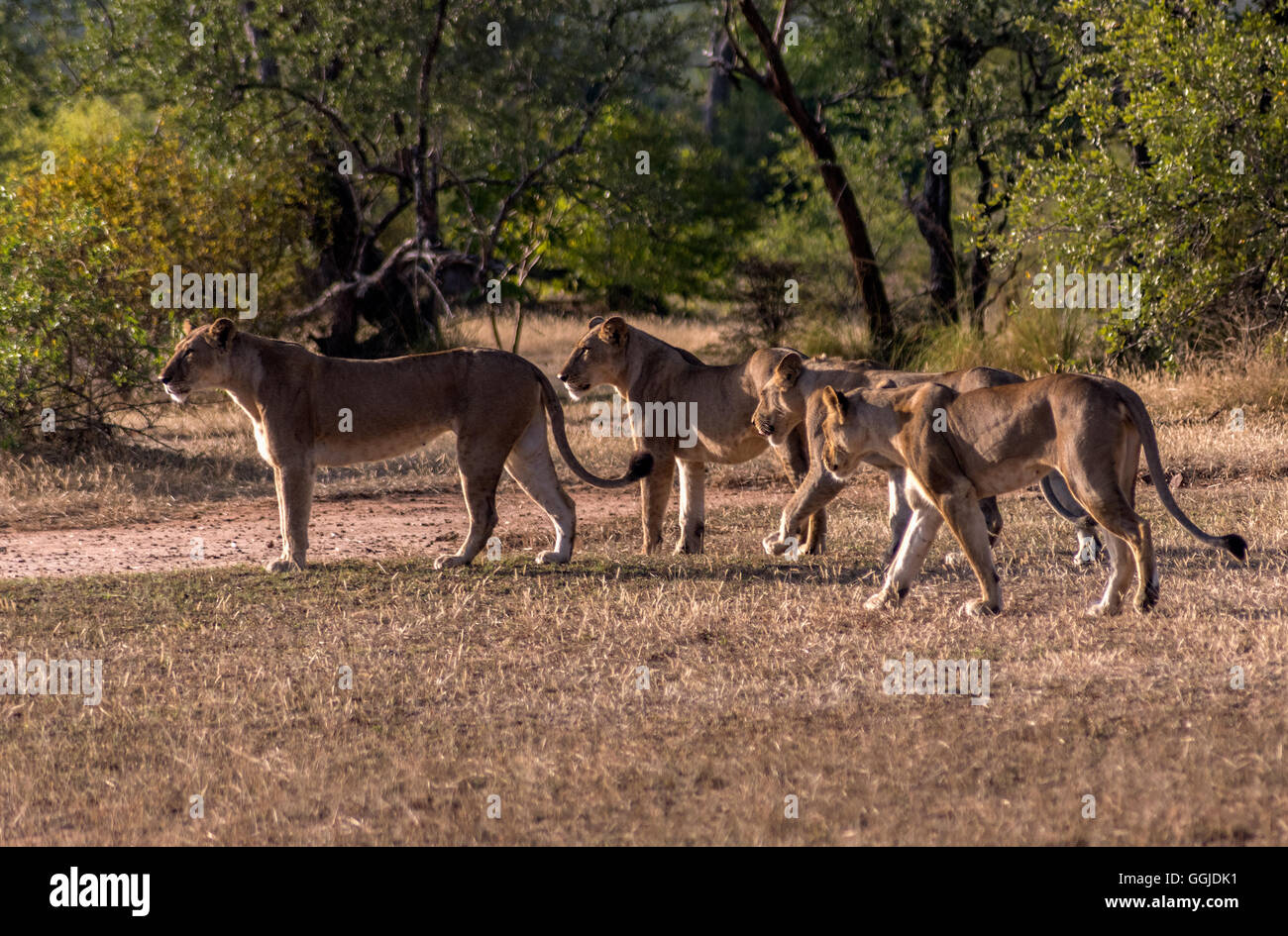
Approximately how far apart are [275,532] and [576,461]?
121 inches

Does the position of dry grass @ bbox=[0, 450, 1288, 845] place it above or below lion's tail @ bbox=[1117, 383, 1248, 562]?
below

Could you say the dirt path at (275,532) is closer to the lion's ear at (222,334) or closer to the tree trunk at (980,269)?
the lion's ear at (222,334)

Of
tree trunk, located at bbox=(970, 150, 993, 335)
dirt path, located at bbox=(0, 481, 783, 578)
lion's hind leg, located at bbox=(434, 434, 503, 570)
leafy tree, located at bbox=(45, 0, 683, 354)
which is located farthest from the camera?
leafy tree, located at bbox=(45, 0, 683, 354)

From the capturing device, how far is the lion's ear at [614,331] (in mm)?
9539

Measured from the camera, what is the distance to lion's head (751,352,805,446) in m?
8.58

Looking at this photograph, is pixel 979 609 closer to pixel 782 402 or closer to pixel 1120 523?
pixel 1120 523

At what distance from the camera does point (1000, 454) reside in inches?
279

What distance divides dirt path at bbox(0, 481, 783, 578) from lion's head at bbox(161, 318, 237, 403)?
1411 millimetres

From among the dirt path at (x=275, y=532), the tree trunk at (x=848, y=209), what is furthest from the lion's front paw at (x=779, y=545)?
the tree trunk at (x=848, y=209)

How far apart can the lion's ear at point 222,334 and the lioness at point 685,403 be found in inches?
86.5

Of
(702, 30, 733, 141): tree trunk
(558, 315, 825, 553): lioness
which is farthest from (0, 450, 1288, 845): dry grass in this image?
(702, 30, 733, 141): tree trunk

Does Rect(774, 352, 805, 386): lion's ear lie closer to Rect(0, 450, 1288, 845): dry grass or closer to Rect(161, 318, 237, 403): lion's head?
Rect(0, 450, 1288, 845): dry grass

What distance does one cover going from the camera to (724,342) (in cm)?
2125
